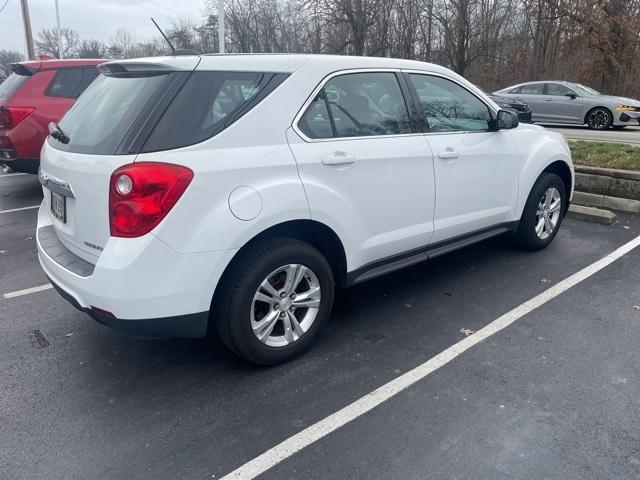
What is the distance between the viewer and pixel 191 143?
2.67 m

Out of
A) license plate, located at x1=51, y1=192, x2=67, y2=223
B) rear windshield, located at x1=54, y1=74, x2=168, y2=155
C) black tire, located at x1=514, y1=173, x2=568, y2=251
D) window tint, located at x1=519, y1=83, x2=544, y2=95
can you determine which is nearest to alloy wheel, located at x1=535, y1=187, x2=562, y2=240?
black tire, located at x1=514, y1=173, x2=568, y2=251

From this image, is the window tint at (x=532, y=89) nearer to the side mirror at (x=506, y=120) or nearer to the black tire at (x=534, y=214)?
the black tire at (x=534, y=214)

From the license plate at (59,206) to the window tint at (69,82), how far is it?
4.91 meters

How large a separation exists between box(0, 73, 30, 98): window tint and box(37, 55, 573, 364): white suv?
15.4 ft

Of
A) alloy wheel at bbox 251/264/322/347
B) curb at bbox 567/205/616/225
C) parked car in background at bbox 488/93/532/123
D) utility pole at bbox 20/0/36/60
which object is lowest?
curb at bbox 567/205/616/225

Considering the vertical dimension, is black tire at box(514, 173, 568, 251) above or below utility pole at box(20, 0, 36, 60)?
below

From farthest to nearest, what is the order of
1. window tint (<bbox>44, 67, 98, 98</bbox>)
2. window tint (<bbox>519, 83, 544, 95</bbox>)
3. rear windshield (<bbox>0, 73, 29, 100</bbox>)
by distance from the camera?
window tint (<bbox>519, 83, 544, 95</bbox>) < window tint (<bbox>44, 67, 98, 98</bbox>) < rear windshield (<bbox>0, 73, 29, 100</bbox>)

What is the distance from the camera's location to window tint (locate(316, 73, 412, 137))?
10.6 feet

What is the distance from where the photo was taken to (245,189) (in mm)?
2732

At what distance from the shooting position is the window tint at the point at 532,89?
1617cm

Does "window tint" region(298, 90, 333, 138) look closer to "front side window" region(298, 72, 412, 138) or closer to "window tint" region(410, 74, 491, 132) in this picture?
"front side window" region(298, 72, 412, 138)

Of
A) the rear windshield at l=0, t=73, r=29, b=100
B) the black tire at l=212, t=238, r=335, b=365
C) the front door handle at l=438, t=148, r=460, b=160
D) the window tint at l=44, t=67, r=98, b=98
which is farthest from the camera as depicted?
the window tint at l=44, t=67, r=98, b=98

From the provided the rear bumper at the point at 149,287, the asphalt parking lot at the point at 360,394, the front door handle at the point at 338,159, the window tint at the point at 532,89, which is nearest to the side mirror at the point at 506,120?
the asphalt parking lot at the point at 360,394

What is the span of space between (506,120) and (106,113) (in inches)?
121
